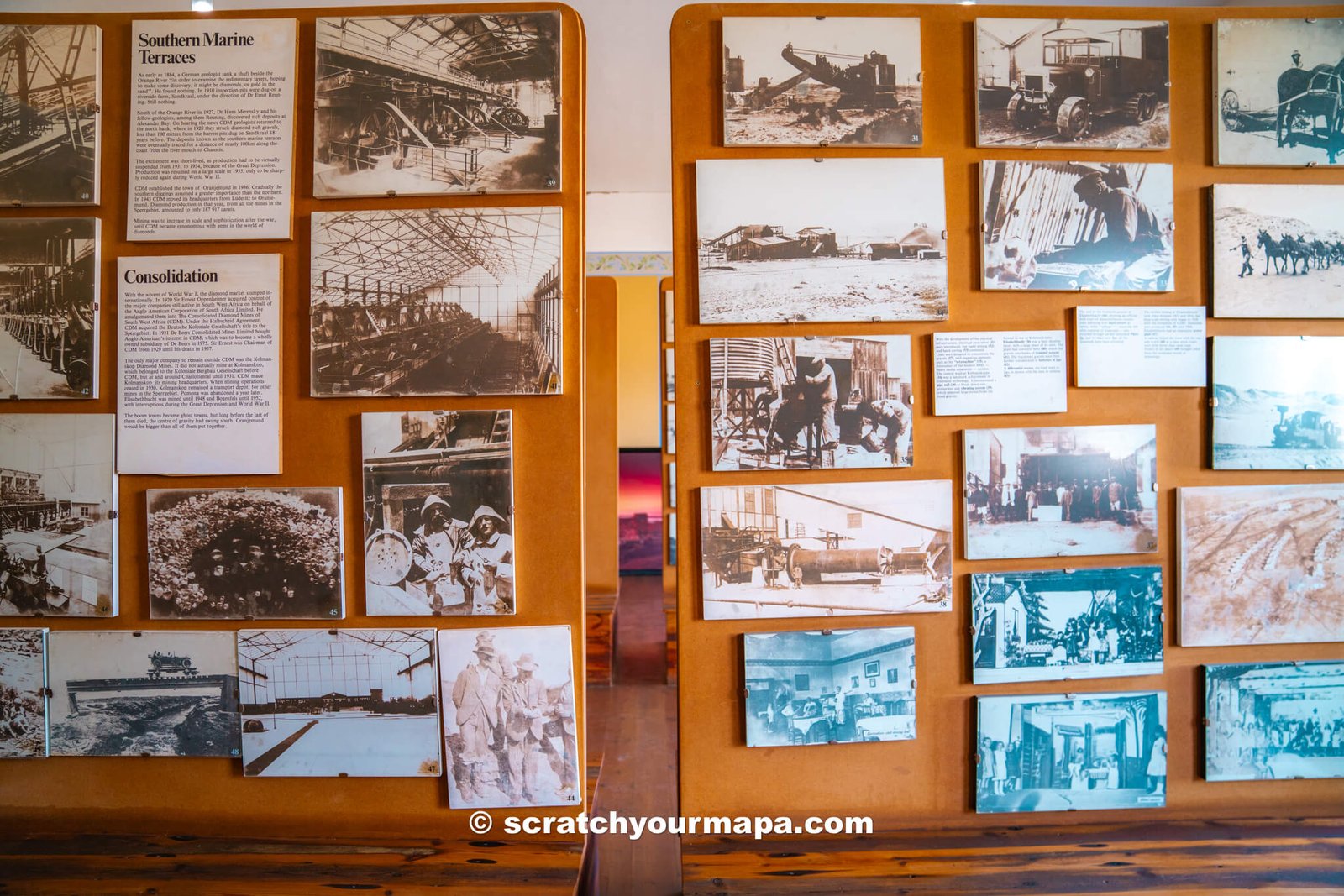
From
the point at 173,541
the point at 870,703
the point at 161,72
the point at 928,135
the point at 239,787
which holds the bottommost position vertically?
the point at 239,787

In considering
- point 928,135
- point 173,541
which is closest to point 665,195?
point 928,135

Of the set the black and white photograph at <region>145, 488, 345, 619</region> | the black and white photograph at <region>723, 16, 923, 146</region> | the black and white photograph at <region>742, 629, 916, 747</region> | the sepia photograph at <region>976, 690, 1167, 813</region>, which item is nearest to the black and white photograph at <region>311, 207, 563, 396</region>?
the black and white photograph at <region>145, 488, 345, 619</region>

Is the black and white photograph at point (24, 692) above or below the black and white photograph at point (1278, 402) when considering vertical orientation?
below

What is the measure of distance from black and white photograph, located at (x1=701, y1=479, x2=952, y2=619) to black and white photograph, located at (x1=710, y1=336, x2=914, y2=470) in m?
0.07

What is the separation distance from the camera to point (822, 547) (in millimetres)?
1745

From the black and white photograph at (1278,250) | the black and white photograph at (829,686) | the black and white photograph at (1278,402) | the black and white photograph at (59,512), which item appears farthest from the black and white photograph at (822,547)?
the black and white photograph at (59,512)

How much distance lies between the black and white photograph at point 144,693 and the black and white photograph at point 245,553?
0.30 ft

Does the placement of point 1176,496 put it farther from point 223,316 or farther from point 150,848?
point 150,848

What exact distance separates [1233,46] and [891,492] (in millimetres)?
1329

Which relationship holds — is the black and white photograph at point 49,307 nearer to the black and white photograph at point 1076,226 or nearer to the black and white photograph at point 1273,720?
the black and white photograph at point 1076,226

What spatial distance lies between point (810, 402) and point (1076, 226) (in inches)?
29.5

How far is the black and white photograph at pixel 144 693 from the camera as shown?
→ 177cm

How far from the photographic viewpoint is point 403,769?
1.76 m

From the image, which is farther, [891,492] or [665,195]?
[665,195]
